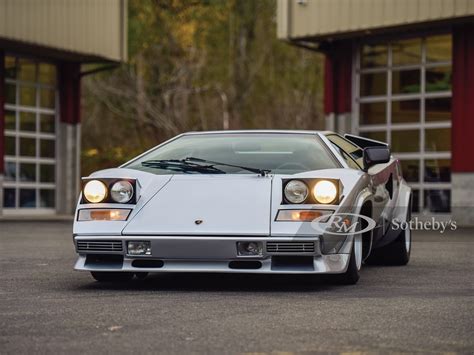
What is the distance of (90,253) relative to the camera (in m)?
6.79

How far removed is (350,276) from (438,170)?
11.8 m

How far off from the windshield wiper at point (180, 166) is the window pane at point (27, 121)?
1468 centimetres

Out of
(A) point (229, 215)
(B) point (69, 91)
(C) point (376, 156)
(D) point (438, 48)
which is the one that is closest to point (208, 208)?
(A) point (229, 215)

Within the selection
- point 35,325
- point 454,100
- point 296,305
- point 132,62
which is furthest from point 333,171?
point 132,62

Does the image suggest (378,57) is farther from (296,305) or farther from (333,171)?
(296,305)

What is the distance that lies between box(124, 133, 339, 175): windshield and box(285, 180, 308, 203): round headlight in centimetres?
30

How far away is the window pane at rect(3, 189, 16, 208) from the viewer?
2119 cm

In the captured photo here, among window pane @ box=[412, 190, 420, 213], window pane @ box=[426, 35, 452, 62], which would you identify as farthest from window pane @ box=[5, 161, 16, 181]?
window pane @ box=[426, 35, 452, 62]

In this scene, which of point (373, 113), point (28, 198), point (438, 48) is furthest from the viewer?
point (28, 198)

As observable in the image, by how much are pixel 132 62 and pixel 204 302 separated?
35.1m

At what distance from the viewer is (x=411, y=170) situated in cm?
1898

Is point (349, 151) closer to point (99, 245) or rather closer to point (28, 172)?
point (99, 245)

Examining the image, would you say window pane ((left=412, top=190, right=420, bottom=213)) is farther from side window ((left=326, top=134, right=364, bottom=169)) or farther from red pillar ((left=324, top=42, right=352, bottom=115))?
side window ((left=326, top=134, right=364, bottom=169))

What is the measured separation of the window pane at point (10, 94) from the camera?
21156 millimetres
